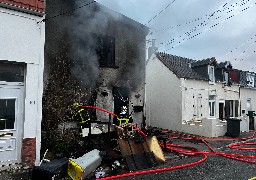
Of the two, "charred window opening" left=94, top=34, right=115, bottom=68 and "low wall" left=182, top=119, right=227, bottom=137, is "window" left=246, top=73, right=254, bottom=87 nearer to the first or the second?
"low wall" left=182, top=119, right=227, bottom=137

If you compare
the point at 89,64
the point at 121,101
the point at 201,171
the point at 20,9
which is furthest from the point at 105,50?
the point at 201,171

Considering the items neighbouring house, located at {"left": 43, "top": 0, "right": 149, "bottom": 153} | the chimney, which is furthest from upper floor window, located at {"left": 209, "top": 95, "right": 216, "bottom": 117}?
neighbouring house, located at {"left": 43, "top": 0, "right": 149, "bottom": 153}

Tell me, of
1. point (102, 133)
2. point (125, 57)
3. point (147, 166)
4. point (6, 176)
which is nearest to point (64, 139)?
point (102, 133)

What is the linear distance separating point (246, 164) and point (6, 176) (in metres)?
8.10

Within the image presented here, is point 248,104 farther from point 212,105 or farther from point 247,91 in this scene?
point 212,105

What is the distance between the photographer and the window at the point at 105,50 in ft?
38.1

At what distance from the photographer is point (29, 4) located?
705 cm

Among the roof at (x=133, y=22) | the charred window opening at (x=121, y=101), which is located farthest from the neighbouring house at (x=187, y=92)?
the charred window opening at (x=121, y=101)

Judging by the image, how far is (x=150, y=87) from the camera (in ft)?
66.0

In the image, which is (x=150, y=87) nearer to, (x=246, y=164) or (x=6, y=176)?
(x=246, y=164)

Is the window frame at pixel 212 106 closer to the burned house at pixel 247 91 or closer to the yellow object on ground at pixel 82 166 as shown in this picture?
the burned house at pixel 247 91

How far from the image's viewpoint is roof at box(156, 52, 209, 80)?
18.0 m

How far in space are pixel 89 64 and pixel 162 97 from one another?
9465 millimetres

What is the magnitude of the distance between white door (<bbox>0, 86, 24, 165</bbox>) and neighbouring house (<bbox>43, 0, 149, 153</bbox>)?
1272 millimetres
